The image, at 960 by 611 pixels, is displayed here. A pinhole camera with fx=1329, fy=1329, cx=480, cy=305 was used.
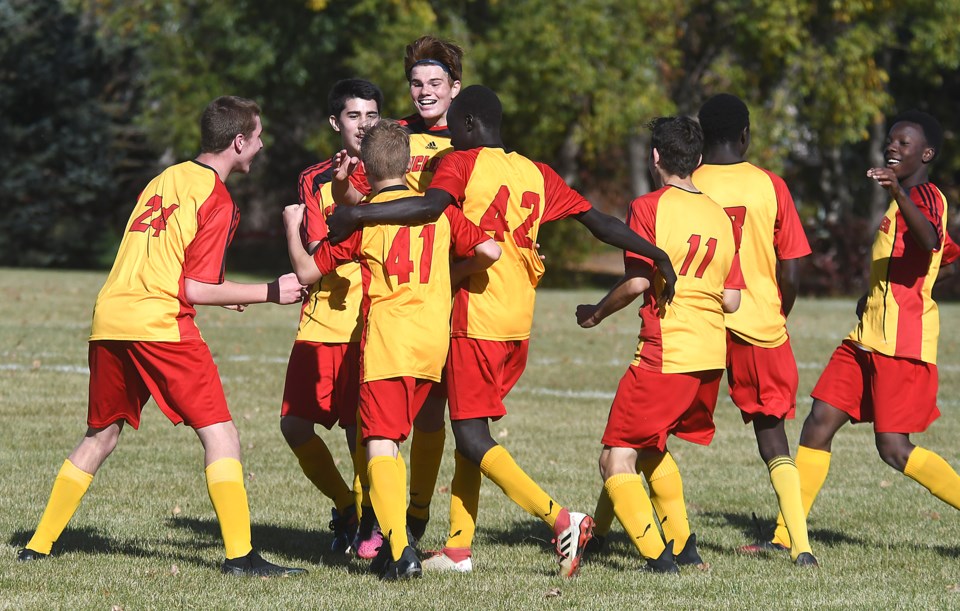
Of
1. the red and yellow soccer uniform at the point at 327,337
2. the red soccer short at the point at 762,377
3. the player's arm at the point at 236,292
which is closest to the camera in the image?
the player's arm at the point at 236,292

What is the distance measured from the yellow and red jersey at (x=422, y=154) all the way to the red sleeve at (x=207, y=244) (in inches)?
34.4

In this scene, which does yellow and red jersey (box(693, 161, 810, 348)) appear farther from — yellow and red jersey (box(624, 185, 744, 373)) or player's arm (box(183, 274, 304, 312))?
player's arm (box(183, 274, 304, 312))

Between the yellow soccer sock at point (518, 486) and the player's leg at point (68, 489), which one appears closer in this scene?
the yellow soccer sock at point (518, 486)

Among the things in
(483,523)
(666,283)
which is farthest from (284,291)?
(483,523)

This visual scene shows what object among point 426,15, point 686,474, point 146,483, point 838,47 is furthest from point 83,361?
point 838,47

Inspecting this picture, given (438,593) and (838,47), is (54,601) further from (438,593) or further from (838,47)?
(838,47)

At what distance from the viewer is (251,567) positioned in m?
5.73

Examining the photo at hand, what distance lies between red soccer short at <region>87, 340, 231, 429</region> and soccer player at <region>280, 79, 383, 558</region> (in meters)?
0.79

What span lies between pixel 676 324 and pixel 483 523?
6.49 ft

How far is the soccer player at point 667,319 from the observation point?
590cm

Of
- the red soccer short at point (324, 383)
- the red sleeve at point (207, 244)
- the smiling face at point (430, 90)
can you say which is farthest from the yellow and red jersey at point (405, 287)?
the smiling face at point (430, 90)

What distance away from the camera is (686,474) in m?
9.02

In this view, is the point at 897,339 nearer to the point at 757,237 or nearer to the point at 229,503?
the point at 757,237

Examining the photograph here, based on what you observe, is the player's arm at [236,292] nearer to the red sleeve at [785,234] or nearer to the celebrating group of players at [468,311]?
the celebrating group of players at [468,311]
